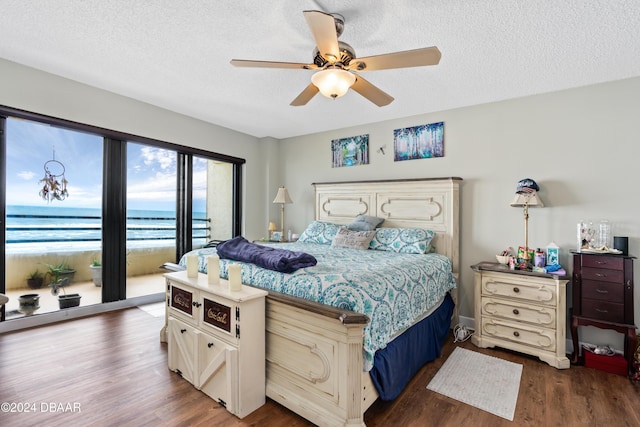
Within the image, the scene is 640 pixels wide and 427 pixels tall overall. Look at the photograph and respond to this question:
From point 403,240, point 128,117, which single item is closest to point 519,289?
point 403,240

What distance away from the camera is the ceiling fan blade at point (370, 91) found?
216cm

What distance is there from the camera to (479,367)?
2.50 meters

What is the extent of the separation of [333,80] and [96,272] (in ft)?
12.0

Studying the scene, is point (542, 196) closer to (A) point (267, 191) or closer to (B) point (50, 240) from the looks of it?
(A) point (267, 191)

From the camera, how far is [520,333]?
2707mm

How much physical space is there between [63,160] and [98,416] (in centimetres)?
288

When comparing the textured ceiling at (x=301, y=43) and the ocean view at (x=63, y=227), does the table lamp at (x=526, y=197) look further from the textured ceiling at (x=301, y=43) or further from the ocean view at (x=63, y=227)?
the ocean view at (x=63, y=227)

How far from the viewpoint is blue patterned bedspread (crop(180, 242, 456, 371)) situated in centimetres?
176

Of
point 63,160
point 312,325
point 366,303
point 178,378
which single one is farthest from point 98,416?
point 63,160

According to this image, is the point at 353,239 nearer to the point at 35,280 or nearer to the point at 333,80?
the point at 333,80

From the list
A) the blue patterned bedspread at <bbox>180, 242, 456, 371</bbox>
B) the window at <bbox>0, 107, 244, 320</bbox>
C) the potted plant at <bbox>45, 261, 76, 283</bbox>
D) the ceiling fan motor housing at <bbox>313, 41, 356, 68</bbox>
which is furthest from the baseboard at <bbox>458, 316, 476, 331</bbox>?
the potted plant at <bbox>45, 261, 76, 283</bbox>

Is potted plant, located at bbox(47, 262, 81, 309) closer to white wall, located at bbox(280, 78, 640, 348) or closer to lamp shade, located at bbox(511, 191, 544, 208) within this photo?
white wall, located at bbox(280, 78, 640, 348)

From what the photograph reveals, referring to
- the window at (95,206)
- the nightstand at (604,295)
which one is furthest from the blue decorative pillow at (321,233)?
the nightstand at (604,295)

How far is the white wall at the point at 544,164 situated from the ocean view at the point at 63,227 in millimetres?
3422
